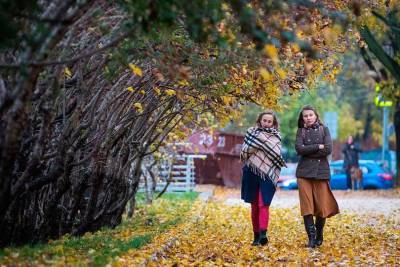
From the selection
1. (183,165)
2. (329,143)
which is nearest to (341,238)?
(329,143)

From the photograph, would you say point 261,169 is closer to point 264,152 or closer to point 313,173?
point 264,152

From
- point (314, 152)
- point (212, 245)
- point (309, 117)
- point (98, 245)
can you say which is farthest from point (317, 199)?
point (98, 245)

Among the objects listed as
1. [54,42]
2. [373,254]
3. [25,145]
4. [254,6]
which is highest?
[254,6]

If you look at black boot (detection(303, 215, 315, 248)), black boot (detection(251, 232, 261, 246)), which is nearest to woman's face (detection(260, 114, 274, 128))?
black boot (detection(303, 215, 315, 248))

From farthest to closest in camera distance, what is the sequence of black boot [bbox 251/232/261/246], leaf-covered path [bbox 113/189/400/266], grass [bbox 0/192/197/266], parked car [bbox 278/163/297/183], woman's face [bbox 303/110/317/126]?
parked car [bbox 278/163/297/183] → black boot [bbox 251/232/261/246] → woman's face [bbox 303/110/317/126] → leaf-covered path [bbox 113/189/400/266] → grass [bbox 0/192/197/266]

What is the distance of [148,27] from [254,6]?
2.57 m

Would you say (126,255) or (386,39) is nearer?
(126,255)

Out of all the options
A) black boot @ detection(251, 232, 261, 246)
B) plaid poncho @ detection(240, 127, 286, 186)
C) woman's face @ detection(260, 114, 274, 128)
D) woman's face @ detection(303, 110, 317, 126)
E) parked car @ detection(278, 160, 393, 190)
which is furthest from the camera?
parked car @ detection(278, 160, 393, 190)

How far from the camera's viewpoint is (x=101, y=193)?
1449 centimetres

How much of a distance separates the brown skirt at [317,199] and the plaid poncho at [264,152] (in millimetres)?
447

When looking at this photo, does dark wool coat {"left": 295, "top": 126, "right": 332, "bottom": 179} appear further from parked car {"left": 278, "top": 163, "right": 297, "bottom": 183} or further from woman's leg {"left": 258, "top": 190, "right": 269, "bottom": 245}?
parked car {"left": 278, "top": 163, "right": 297, "bottom": 183}

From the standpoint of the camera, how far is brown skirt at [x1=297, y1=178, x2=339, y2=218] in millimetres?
12352

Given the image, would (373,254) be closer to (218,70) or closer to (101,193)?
(218,70)

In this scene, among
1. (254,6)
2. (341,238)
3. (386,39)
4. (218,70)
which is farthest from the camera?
(386,39)
